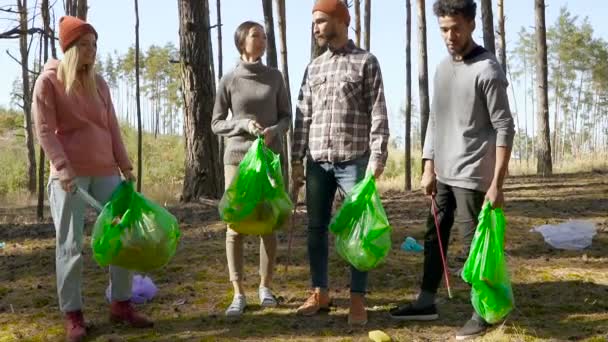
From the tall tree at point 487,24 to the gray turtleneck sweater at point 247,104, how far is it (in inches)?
384

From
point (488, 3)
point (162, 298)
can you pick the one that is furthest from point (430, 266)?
point (488, 3)

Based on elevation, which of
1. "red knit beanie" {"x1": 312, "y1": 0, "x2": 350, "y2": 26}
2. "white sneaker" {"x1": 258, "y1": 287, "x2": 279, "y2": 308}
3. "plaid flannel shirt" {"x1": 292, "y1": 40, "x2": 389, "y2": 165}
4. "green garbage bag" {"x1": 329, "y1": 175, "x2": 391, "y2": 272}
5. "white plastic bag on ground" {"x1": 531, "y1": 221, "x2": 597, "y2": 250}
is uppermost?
"red knit beanie" {"x1": 312, "y1": 0, "x2": 350, "y2": 26}

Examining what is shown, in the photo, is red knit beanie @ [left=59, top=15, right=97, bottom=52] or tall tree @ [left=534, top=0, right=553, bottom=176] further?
tall tree @ [left=534, top=0, right=553, bottom=176]

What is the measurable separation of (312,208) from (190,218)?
4193mm

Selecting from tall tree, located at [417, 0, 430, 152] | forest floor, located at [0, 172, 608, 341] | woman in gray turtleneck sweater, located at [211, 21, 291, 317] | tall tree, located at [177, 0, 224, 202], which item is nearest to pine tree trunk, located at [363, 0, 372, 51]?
tall tree, located at [417, 0, 430, 152]

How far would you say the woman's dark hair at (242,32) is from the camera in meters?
4.01

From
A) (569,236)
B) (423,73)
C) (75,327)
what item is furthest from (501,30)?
(75,327)

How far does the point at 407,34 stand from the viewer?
1577 centimetres

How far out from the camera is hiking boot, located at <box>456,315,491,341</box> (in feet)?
11.7

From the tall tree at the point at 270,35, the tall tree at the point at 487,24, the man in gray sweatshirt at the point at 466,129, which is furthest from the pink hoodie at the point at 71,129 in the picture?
the tall tree at the point at 487,24

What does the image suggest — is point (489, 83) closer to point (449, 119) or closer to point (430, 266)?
point (449, 119)

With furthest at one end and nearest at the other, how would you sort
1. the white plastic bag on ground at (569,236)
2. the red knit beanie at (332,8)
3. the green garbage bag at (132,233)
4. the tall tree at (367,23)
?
the tall tree at (367,23)
the white plastic bag on ground at (569,236)
the red knit beanie at (332,8)
the green garbage bag at (132,233)

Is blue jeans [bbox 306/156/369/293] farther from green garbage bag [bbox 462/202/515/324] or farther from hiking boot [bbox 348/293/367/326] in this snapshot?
green garbage bag [bbox 462/202/515/324]

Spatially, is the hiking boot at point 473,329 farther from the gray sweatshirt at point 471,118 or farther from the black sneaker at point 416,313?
the gray sweatshirt at point 471,118
